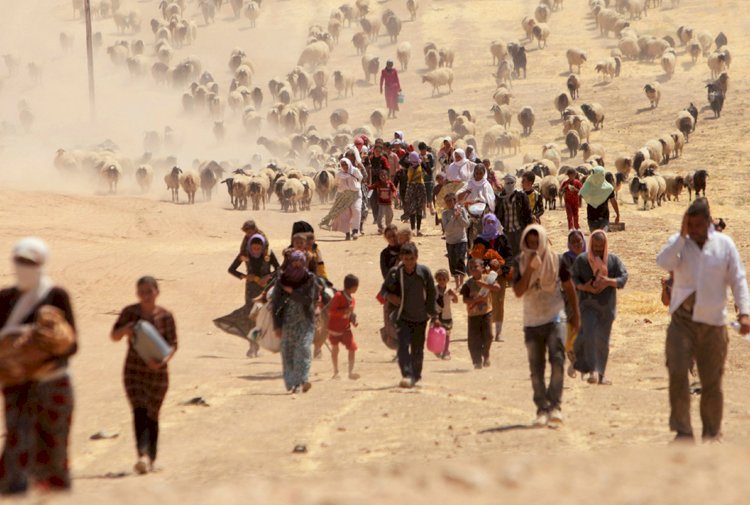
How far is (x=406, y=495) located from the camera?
19.1ft

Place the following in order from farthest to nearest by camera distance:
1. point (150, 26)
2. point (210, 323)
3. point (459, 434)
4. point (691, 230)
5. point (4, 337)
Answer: point (150, 26) → point (210, 323) → point (459, 434) → point (691, 230) → point (4, 337)

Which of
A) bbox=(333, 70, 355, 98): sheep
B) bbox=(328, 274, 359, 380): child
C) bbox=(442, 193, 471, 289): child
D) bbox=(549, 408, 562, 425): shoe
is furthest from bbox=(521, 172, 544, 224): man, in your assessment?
bbox=(333, 70, 355, 98): sheep

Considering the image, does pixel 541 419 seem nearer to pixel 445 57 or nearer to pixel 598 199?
pixel 598 199

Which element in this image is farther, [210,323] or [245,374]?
[210,323]

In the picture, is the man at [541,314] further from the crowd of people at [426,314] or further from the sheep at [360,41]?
the sheep at [360,41]

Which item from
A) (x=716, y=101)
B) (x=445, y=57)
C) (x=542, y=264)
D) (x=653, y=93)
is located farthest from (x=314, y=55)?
(x=542, y=264)

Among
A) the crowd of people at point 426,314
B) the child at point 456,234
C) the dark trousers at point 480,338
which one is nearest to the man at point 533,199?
the crowd of people at point 426,314

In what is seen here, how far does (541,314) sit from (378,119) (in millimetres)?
35636

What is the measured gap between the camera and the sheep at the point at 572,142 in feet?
123

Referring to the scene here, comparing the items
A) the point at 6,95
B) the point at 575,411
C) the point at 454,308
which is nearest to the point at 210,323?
the point at 454,308

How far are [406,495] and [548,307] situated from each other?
386cm

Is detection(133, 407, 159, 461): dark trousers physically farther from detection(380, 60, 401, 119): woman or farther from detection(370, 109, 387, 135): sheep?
detection(380, 60, 401, 119): woman

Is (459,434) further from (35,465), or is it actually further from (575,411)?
(35,465)

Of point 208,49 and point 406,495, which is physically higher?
point 208,49
